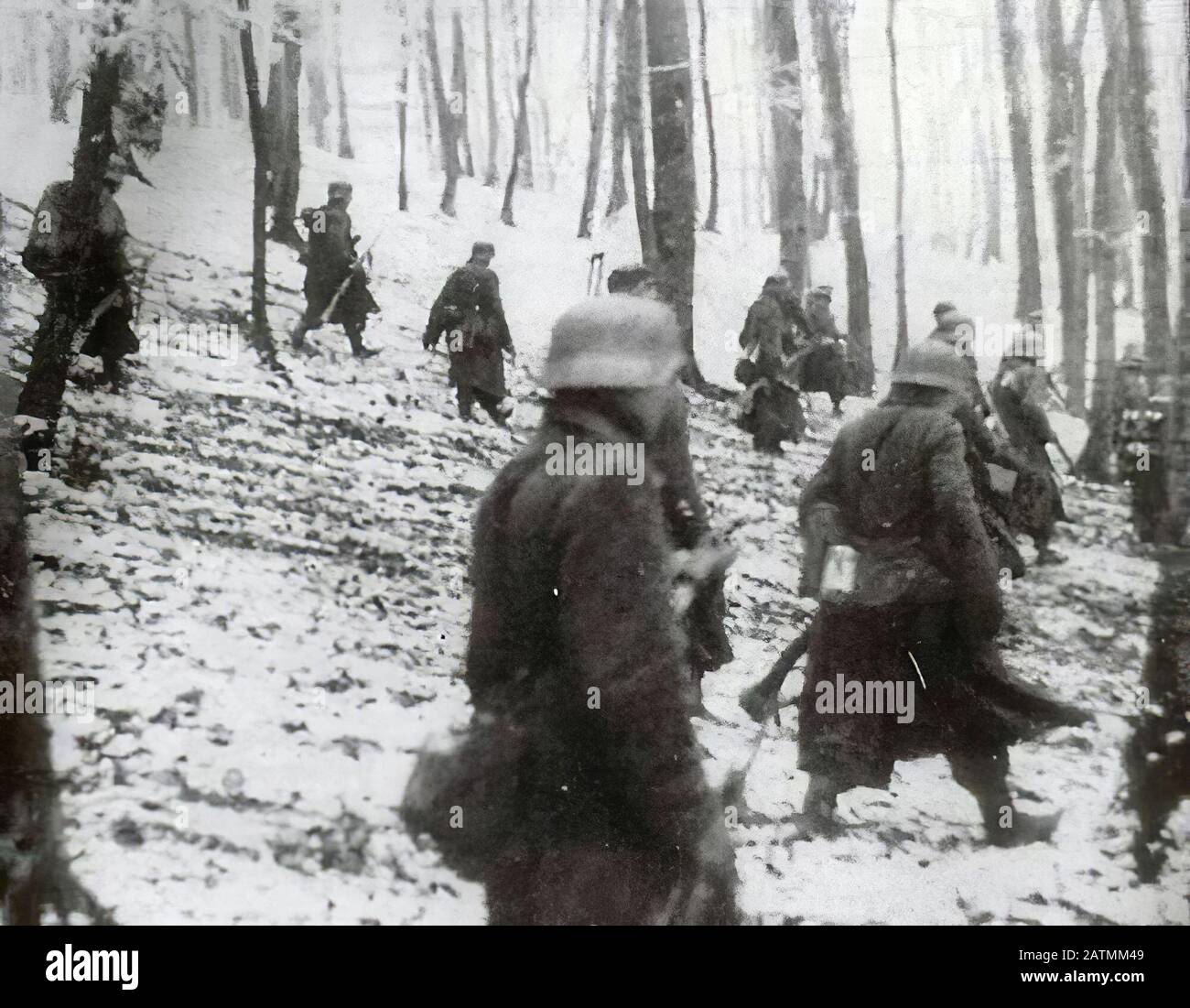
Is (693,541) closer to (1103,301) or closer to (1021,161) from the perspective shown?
(1103,301)

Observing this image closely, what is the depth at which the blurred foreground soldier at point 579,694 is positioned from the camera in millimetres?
2432

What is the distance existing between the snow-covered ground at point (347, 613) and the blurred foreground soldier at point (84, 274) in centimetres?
7

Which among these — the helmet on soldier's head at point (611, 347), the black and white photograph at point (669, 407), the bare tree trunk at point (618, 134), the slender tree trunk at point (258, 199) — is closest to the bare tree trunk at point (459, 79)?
the black and white photograph at point (669, 407)

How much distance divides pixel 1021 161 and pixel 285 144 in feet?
8.36

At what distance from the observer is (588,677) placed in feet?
8.05

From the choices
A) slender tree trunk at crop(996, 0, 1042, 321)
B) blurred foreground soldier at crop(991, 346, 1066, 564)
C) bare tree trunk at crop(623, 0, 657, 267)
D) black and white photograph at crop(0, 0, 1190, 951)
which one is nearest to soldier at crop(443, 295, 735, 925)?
black and white photograph at crop(0, 0, 1190, 951)

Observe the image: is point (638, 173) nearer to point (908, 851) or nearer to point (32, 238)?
point (32, 238)

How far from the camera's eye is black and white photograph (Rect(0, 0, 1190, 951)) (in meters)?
3.02

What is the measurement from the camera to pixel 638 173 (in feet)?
11.0

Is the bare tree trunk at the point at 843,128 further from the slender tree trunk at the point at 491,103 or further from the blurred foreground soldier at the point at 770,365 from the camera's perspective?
the slender tree trunk at the point at 491,103

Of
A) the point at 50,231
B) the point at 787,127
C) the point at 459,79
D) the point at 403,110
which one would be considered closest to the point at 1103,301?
the point at 787,127

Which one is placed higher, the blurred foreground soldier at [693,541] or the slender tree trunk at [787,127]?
the slender tree trunk at [787,127]

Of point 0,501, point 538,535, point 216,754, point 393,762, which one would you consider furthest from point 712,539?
point 0,501

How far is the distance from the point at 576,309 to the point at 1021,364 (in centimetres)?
151
